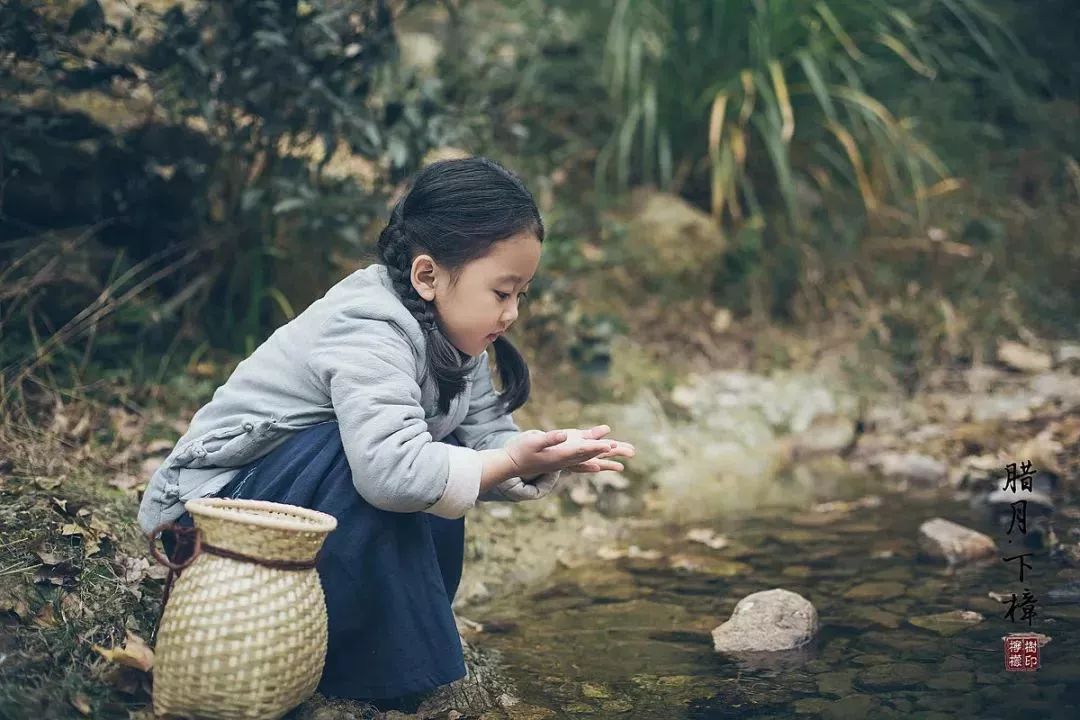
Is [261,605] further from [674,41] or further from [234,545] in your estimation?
[674,41]

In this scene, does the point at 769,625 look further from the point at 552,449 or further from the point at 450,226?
the point at 450,226

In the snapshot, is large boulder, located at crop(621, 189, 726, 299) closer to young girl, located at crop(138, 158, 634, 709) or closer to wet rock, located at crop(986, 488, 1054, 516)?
wet rock, located at crop(986, 488, 1054, 516)

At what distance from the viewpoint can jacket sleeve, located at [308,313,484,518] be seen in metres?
1.82

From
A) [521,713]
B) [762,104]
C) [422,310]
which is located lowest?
[521,713]

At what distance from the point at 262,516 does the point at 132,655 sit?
337 mm

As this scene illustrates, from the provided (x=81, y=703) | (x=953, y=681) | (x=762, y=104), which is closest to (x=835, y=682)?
(x=953, y=681)

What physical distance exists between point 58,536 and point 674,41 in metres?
3.65

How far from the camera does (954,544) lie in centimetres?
281

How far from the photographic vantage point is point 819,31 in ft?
16.1

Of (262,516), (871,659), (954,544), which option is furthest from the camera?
(954,544)

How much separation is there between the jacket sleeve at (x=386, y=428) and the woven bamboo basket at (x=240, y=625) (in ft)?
0.40

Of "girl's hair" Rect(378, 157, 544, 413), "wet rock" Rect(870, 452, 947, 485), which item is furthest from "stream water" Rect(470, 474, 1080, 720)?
"girl's hair" Rect(378, 157, 544, 413)

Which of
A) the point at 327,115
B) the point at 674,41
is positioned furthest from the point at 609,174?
the point at 327,115

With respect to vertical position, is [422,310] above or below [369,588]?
above
